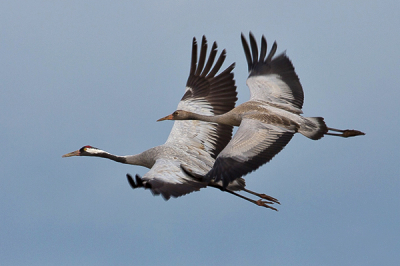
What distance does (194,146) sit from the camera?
46.3 feet

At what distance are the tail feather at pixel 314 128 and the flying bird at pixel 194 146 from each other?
158cm

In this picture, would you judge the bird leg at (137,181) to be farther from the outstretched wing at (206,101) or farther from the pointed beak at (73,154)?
the pointed beak at (73,154)

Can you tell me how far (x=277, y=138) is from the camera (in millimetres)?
12102

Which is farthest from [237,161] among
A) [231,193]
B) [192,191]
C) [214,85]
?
[214,85]

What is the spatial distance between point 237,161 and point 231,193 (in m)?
1.78

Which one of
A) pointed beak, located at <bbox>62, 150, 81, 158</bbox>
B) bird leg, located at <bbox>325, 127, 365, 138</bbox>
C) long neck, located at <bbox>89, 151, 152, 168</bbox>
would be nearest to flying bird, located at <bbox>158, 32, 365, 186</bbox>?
bird leg, located at <bbox>325, 127, 365, 138</bbox>

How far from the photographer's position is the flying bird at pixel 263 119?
11555 millimetres

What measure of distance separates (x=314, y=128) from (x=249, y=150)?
5.52 feet

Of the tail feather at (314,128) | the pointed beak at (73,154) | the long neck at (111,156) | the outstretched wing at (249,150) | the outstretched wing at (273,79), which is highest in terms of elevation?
the outstretched wing at (273,79)

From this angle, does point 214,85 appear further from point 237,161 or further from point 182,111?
point 237,161

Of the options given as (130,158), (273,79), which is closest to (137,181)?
(130,158)

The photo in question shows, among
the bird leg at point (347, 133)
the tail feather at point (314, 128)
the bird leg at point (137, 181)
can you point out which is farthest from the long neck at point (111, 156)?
the bird leg at point (347, 133)

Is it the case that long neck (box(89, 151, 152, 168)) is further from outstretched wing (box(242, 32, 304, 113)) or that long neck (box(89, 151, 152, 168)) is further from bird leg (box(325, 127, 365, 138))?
bird leg (box(325, 127, 365, 138))

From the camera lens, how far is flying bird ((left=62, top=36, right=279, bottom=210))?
469 inches
